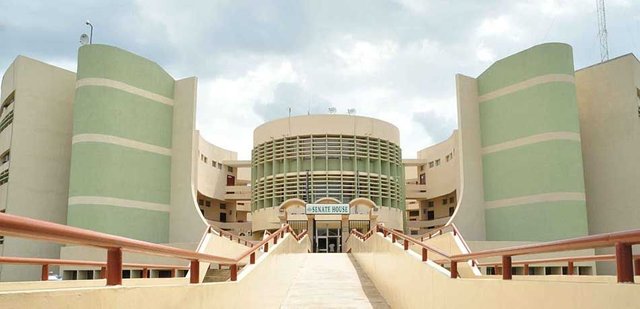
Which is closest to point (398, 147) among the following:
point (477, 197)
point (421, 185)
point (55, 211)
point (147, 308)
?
point (421, 185)

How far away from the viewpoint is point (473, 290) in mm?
6484

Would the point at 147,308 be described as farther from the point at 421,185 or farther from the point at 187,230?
the point at 421,185

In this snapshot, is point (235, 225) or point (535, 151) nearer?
point (535, 151)

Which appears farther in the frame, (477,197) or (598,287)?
(477,197)

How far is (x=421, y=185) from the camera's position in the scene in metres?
58.3

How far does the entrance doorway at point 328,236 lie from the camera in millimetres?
46656

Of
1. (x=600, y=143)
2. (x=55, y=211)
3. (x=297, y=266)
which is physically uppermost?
(x=600, y=143)

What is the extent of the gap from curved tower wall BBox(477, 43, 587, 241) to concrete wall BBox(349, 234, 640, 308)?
22878 millimetres

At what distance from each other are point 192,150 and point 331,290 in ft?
89.9

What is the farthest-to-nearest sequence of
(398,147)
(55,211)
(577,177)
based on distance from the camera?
(398,147) → (55,211) → (577,177)

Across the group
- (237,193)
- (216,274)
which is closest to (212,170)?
(237,193)

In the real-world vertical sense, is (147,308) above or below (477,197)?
below

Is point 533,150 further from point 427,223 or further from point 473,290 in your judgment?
point 473,290

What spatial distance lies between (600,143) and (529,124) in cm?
475
